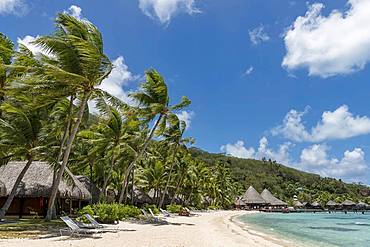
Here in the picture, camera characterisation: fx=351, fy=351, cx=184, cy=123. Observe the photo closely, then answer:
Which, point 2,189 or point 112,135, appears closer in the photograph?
point 2,189

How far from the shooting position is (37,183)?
1897 centimetres

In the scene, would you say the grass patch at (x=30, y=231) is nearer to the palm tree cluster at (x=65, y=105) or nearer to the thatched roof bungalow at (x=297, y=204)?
the palm tree cluster at (x=65, y=105)

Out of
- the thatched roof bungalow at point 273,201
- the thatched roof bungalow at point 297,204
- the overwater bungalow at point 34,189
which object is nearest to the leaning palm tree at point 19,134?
the overwater bungalow at point 34,189

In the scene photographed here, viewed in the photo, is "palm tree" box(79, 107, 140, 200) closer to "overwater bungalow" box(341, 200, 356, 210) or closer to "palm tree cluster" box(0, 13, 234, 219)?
"palm tree cluster" box(0, 13, 234, 219)

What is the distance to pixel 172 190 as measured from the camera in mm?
41094

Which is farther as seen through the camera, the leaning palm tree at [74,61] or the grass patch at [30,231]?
the leaning palm tree at [74,61]

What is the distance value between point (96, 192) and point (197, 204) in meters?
26.5

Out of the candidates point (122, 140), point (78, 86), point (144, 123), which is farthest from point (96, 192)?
point (78, 86)

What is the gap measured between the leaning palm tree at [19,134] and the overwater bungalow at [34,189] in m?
2.59

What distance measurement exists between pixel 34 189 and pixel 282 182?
335ft

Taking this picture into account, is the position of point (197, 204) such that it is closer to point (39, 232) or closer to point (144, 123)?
point (144, 123)

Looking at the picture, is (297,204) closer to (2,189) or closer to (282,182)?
(282,182)

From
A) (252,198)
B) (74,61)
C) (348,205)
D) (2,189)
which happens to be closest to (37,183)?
(2,189)

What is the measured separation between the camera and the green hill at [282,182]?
3800 inches
